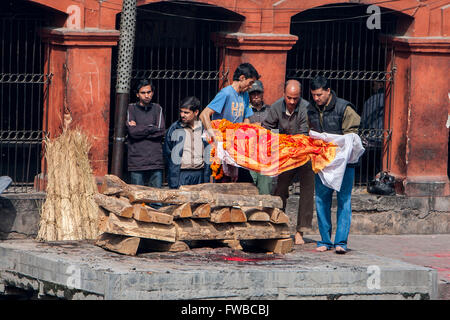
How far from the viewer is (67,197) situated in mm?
11188

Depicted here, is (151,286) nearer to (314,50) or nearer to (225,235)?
(225,235)

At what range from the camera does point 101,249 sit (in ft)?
30.7

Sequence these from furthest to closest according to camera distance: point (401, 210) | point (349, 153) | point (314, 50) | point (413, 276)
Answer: point (314, 50) → point (401, 210) → point (349, 153) → point (413, 276)

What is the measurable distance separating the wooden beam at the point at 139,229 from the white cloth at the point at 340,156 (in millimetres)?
1673

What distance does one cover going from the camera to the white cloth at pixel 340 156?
32.2ft

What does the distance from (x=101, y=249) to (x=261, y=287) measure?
169 centimetres

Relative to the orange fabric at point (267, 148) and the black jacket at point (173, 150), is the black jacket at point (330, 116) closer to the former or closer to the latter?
the orange fabric at point (267, 148)

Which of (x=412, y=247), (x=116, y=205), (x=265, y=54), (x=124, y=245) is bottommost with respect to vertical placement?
(x=412, y=247)

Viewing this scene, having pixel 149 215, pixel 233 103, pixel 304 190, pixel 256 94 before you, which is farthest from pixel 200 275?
pixel 256 94

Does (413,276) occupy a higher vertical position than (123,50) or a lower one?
Answer: lower

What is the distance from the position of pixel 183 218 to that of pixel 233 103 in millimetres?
1682

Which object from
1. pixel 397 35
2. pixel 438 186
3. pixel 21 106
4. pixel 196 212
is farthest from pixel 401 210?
pixel 21 106

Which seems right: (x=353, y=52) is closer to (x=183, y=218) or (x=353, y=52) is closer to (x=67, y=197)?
(x=67, y=197)

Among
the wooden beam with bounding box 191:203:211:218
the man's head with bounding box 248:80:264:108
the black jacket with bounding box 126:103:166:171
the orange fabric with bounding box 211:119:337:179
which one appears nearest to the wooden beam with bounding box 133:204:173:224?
the wooden beam with bounding box 191:203:211:218
